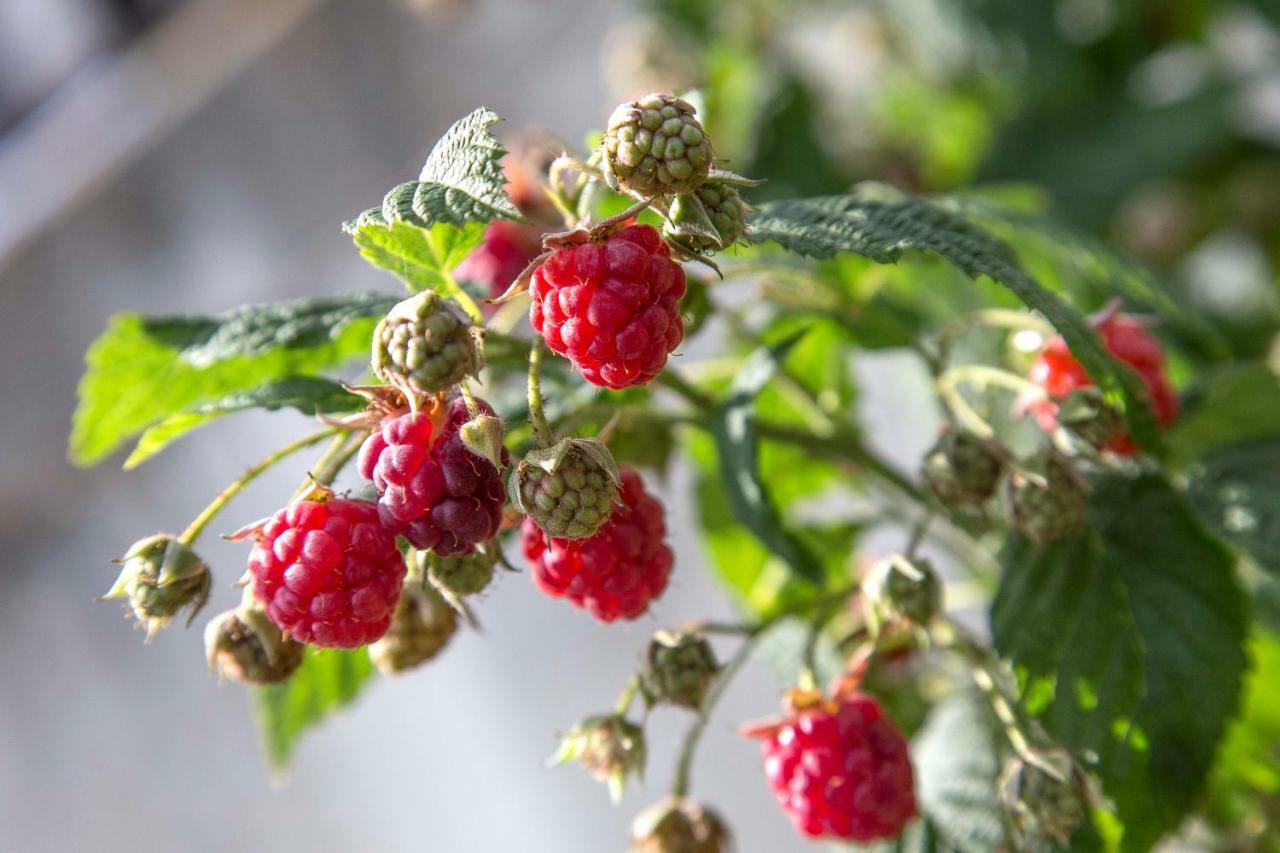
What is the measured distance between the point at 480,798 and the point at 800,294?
1.41 meters

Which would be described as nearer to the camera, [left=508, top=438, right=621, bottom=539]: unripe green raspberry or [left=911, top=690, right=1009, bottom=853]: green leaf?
[left=508, top=438, right=621, bottom=539]: unripe green raspberry

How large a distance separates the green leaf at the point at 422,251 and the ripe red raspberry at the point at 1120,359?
0.28m

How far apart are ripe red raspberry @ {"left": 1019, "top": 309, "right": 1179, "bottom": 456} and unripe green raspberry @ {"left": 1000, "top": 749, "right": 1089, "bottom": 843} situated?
0.16 m

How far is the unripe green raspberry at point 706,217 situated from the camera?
475mm

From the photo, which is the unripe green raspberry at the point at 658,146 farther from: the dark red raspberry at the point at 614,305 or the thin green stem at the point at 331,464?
the thin green stem at the point at 331,464

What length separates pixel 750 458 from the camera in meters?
0.63

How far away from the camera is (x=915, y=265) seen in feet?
2.91

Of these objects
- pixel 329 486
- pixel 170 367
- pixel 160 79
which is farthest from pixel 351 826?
pixel 329 486

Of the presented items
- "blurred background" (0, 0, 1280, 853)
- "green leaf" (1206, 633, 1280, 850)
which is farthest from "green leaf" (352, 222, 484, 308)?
"blurred background" (0, 0, 1280, 853)

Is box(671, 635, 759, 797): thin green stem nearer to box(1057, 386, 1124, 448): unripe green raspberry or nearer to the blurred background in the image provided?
box(1057, 386, 1124, 448): unripe green raspberry

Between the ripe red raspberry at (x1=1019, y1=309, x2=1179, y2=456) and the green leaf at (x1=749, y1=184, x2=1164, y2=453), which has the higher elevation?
the green leaf at (x1=749, y1=184, x2=1164, y2=453)

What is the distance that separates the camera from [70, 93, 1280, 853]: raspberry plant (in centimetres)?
48

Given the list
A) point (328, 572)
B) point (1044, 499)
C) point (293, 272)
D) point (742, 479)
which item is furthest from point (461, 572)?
point (293, 272)

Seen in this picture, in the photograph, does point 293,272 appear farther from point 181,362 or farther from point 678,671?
point 678,671
